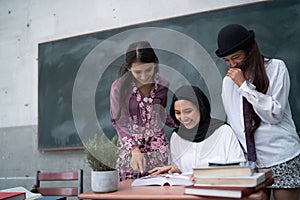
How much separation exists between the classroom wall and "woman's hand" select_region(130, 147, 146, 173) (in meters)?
1.15

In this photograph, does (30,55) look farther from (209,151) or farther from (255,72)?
(255,72)

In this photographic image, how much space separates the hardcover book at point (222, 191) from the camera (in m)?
0.86

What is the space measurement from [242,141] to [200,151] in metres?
0.20

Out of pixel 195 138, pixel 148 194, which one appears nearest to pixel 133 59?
pixel 195 138


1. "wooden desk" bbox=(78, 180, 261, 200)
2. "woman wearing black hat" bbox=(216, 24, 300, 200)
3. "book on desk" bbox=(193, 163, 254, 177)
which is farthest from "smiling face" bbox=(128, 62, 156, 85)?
"book on desk" bbox=(193, 163, 254, 177)

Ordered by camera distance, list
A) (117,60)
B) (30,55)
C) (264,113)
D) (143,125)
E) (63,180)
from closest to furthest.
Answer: (264,113) → (143,125) → (63,180) → (117,60) → (30,55)

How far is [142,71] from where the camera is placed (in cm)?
151

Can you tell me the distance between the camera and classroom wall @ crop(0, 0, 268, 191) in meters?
2.56

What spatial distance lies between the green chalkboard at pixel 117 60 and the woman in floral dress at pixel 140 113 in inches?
13.0

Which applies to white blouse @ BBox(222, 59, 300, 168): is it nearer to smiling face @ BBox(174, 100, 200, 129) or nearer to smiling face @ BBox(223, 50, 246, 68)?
smiling face @ BBox(223, 50, 246, 68)

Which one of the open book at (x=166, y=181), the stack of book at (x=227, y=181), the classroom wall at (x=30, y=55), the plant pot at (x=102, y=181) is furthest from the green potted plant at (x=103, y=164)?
the classroom wall at (x=30, y=55)

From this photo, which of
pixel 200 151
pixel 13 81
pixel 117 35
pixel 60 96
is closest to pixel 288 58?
pixel 200 151

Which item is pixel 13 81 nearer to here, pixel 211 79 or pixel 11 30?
pixel 11 30

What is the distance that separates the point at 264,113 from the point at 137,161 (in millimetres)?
603
